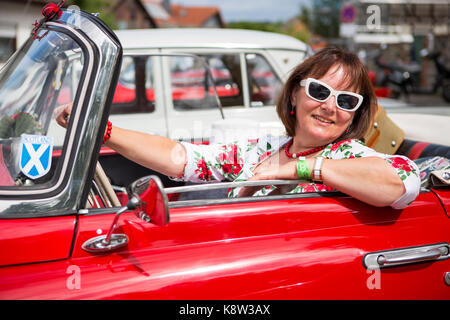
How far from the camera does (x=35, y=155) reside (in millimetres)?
1403

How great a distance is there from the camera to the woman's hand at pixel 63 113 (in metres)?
1.43

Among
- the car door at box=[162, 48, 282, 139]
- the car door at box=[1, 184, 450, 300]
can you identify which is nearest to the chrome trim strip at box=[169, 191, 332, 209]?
the car door at box=[1, 184, 450, 300]

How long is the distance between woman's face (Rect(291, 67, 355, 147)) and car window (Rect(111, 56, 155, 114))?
131 inches

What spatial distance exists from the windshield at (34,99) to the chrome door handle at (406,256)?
1.04m

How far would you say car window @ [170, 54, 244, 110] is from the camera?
16.4 ft

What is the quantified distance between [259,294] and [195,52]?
392 centimetres

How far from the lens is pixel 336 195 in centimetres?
158

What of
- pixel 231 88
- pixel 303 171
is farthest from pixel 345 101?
pixel 231 88

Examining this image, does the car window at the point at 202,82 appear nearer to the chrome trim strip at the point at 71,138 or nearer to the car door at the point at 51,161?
the car door at the point at 51,161

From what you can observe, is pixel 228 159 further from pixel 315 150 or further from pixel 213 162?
pixel 315 150

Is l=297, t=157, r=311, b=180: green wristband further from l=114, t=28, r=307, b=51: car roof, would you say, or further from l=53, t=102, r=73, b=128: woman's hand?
l=114, t=28, r=307, b=51: car roof

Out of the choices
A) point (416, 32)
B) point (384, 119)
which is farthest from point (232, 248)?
point (416, 32)

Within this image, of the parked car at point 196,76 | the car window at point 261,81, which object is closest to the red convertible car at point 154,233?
the parked car at point 196,76

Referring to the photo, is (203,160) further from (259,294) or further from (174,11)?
(174,11)
